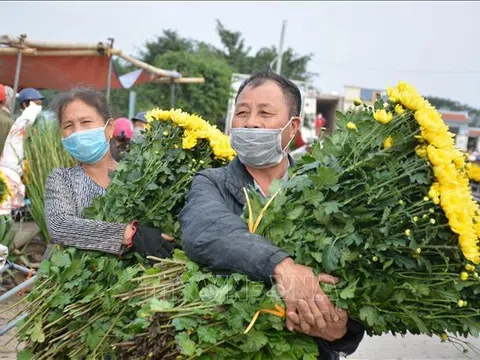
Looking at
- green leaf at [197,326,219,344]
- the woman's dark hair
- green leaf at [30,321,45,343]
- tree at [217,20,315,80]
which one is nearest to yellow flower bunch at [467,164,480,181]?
green leaf at [197,326,219,344]

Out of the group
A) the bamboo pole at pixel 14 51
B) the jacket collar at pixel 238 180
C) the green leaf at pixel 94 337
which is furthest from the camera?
the bamboo pole at pixel 14 51

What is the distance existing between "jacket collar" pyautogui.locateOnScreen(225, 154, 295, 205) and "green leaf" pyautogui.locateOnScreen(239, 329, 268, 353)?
1.63ft

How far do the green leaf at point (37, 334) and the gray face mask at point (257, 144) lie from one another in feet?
3.48

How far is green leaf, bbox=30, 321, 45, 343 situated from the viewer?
2.43m

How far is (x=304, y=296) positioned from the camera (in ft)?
5.94

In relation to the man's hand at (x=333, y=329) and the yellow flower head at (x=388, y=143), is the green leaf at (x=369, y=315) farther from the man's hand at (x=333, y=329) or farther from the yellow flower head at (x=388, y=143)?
the yellow flower head at (x=388, y=143)

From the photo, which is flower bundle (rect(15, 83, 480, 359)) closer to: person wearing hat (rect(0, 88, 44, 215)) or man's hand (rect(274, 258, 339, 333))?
man's hand (rect(274, 258, 339, 333))

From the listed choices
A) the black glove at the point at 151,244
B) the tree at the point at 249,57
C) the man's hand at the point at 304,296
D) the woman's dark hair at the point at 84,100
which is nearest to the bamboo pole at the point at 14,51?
the woman's dark hair at the point at 84,100

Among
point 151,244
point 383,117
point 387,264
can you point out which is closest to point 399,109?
point 383,117

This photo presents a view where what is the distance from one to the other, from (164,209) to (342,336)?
108 centimetres

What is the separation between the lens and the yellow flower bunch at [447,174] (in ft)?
5.83

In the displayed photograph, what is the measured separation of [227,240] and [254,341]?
0.31m

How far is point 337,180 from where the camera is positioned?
190 cm

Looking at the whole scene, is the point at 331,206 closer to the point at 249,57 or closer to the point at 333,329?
the point at 333,329
